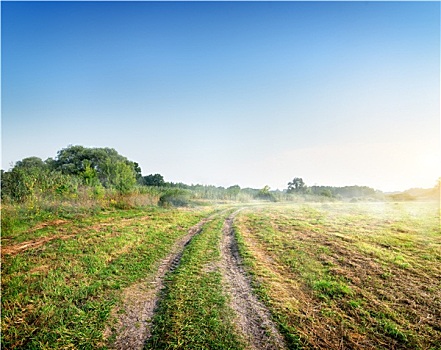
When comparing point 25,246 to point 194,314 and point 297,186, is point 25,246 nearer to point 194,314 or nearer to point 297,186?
point 194,314

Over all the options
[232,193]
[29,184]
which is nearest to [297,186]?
[232,193]

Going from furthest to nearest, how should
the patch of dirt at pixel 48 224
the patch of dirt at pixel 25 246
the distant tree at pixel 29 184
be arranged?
the distant tree at pixel 29 184, the patch of dirt at pixel 48 224, the patch of dirt at pixel 25 246

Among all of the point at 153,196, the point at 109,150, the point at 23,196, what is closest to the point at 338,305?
the point at 23,196

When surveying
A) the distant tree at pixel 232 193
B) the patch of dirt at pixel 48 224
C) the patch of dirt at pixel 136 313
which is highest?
the distant tree at pixel 232 193

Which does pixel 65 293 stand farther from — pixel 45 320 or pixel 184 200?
pixel 184 200

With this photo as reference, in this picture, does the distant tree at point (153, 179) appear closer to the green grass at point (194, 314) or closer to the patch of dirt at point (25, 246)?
the patch of dirt at point (25, 246)

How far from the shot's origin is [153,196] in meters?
26.4

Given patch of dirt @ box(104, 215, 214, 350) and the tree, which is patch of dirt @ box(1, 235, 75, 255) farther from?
the tree

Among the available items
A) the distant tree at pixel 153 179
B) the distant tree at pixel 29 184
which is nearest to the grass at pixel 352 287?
the distant tree at pixel 29 184

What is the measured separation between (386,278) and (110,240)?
10.8 m

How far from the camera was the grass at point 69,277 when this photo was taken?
433 centimetres

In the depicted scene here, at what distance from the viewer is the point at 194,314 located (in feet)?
15.6

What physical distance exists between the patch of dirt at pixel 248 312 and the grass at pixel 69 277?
9.09ft

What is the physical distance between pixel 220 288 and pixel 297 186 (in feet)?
274
